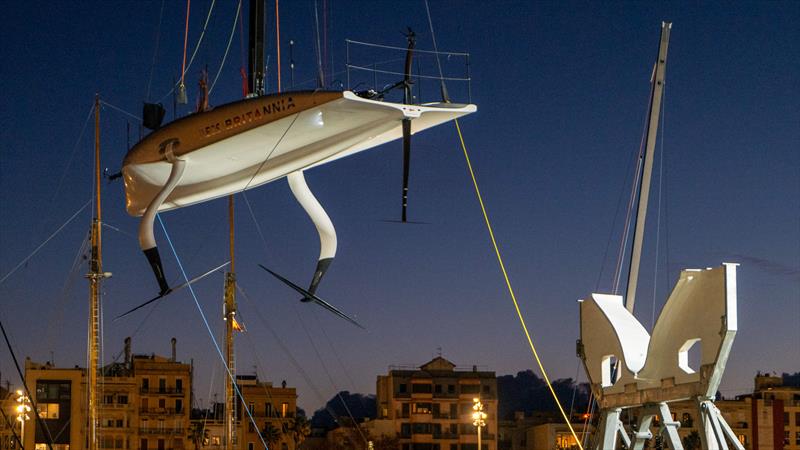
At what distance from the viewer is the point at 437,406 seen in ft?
318

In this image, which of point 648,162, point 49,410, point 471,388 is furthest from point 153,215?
point 471,388

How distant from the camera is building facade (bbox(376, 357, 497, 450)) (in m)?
95.9

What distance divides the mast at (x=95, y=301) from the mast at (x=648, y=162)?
14710mm

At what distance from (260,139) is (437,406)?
77.2 metres

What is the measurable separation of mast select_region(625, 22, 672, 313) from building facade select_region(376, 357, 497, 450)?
211 ft

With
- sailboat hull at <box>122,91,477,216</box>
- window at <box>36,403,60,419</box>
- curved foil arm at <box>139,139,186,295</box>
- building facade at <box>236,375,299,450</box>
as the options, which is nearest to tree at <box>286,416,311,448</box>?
building facade at <box>236,375,299,450</box>

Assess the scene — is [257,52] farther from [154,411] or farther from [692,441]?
[692,441]

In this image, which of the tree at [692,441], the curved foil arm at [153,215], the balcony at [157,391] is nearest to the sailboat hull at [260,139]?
the curved foil arm at [153,215]

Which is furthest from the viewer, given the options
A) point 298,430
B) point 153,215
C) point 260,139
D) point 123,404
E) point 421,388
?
point 421,388

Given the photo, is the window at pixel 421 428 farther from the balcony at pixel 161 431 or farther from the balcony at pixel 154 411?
the balcony at pixel 154 411

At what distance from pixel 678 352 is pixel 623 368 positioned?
5.28 feet

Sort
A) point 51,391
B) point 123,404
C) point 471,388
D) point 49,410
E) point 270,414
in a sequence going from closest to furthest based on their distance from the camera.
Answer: point 49,410 → point 51,391 → point 123,404 → point 270,414 → point 471,388

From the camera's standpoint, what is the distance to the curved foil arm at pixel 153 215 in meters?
21.4

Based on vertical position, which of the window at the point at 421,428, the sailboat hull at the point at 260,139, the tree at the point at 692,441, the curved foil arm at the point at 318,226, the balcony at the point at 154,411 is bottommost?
the tree at the point at 692,441
